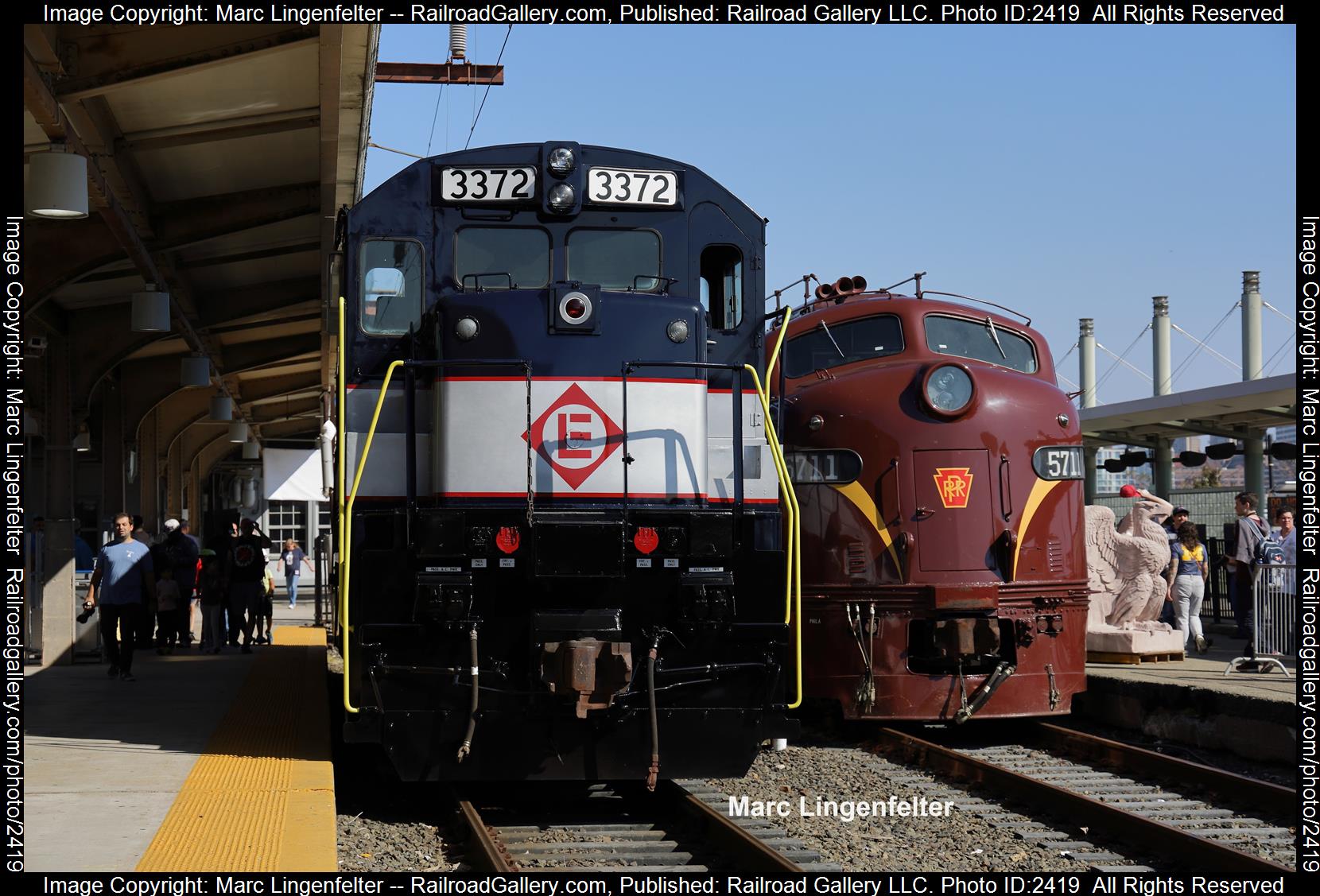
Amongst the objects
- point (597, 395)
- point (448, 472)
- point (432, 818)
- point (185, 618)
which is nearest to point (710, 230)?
point (597, 395)

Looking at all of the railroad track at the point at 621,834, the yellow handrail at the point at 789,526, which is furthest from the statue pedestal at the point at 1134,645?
the yellow handrail at the point at 789,526

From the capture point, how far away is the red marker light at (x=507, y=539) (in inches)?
319

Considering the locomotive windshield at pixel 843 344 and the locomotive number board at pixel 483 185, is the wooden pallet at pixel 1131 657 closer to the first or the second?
the locomotive windshield at pixel 843 344

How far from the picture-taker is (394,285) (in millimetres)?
8719

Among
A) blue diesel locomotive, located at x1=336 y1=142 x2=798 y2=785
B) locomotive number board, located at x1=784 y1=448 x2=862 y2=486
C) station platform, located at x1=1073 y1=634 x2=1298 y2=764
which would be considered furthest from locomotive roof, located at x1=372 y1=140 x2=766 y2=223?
station platform, located at x1=1073 y1=634 x2=1298 y2=764

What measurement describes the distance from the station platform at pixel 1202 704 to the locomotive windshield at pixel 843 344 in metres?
3.82

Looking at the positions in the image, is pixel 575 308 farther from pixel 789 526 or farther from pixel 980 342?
pixel 980 342

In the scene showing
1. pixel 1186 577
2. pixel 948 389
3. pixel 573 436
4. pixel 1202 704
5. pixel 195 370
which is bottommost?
pixel 1202 704

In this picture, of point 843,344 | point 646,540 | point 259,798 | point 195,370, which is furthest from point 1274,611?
point 195,370

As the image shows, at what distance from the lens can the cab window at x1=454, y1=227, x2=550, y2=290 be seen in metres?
8.76

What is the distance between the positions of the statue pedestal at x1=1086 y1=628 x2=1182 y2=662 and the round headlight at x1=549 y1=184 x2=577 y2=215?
797cm

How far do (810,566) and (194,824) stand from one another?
18.1 feet

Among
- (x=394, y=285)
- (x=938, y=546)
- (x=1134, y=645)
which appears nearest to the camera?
(x=394, y=285)

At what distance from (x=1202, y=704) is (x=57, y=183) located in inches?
384
